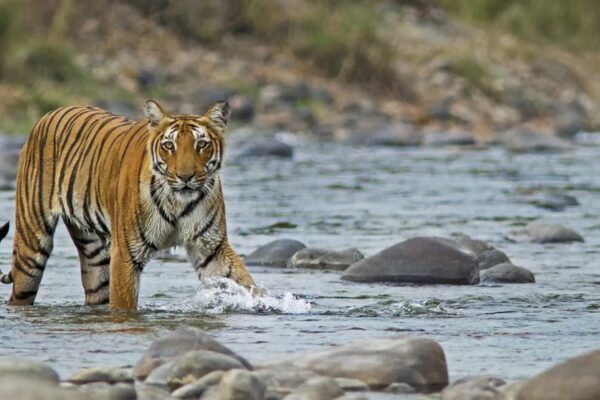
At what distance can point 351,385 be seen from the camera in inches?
241

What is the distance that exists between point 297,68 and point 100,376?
81.2 ft

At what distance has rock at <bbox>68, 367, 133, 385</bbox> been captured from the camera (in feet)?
19.9

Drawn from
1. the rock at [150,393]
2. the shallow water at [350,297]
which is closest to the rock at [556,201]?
the shallow water at [350,297]

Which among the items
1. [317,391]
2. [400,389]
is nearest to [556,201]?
[400,389]

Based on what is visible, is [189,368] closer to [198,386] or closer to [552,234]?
[198,386]

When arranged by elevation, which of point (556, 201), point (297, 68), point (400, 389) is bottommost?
point (400, 389)

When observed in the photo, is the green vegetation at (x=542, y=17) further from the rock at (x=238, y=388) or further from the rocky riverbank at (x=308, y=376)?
the rock at (x=238, y=388)

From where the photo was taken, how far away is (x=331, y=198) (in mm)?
16438

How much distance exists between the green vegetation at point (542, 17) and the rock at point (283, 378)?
3360 centimetres

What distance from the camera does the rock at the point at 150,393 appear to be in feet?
18.3

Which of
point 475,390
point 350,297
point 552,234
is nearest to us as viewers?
point 475,390

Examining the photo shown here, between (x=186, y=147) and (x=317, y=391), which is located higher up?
(x=186, y=147)

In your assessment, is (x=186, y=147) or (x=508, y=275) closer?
(x=186, y=147)

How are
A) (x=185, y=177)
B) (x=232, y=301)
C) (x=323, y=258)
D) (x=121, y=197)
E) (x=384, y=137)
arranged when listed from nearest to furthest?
1. (x=185, y=177)
2. (x=121, y=197)
3. (x=232, y=301)
4. (x=323, y=258)
5. (x=384, y=137)
